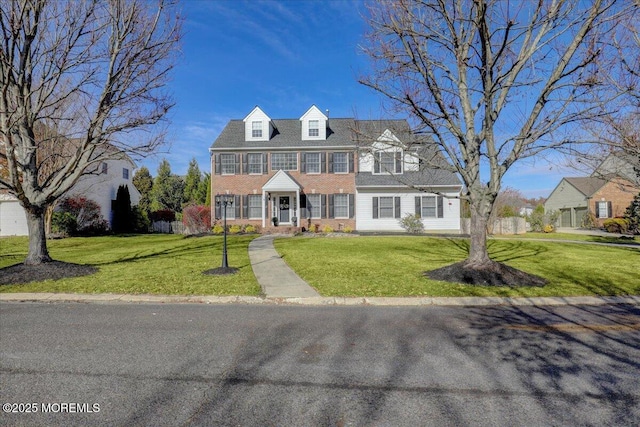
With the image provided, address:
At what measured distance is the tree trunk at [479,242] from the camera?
30.2 ft

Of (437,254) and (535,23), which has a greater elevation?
(535,23)

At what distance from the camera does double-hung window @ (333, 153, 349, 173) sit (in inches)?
1032

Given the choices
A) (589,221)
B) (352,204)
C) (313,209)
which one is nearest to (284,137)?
(313,209)

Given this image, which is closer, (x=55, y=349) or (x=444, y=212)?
(x=55, y=349)

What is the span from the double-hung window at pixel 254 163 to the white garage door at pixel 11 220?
56.2 feet

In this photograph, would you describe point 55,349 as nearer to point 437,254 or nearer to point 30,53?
point 30,53

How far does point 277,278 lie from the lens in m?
9.26

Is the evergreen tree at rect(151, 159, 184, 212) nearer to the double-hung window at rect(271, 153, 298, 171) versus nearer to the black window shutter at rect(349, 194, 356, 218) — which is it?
the double-hung window at rect(271, 153, 298, 171)

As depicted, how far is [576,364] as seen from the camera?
394cm

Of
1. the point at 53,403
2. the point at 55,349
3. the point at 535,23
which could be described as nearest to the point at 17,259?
the point at 55,349

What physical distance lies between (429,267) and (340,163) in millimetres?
16437

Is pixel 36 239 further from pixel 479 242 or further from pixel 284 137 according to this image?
pixel 284 137

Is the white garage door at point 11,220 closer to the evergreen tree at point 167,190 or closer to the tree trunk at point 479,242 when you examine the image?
the evergreen tree at point 167,190

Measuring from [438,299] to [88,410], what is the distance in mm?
6000
